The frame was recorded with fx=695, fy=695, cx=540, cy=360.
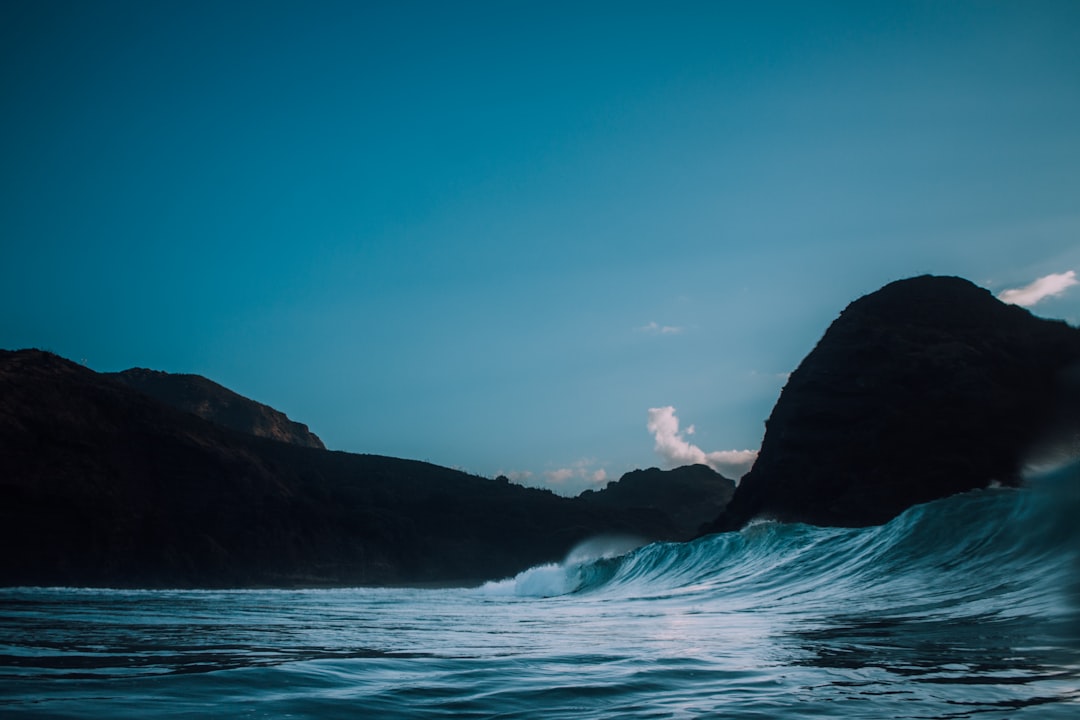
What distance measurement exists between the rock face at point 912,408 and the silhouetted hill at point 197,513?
27.9 metres

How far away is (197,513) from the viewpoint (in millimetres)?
47469

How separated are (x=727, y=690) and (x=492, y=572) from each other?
63.2 metres

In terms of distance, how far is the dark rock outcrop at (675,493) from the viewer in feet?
312

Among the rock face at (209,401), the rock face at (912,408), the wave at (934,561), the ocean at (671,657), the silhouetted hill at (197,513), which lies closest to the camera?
the ocean at (671,657)

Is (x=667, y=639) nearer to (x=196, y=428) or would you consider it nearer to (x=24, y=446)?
(x=24, y=446)

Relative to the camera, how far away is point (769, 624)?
7820 mm

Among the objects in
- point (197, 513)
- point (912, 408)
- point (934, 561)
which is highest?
point (912, 408)

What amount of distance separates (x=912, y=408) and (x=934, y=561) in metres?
29.5

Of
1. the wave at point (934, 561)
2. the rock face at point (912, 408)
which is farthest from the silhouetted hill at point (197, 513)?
the wave at point (934, 561)

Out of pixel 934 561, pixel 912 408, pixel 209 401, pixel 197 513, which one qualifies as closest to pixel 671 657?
pixel 934 561

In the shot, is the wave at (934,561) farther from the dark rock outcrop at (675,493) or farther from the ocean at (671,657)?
the dark rock outcrop at (675,493)

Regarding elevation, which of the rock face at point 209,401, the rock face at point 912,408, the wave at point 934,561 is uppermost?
the rock face at point 209,401

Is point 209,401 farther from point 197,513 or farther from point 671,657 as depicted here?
point 671,657

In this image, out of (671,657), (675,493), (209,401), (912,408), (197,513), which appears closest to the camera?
(671,657)
